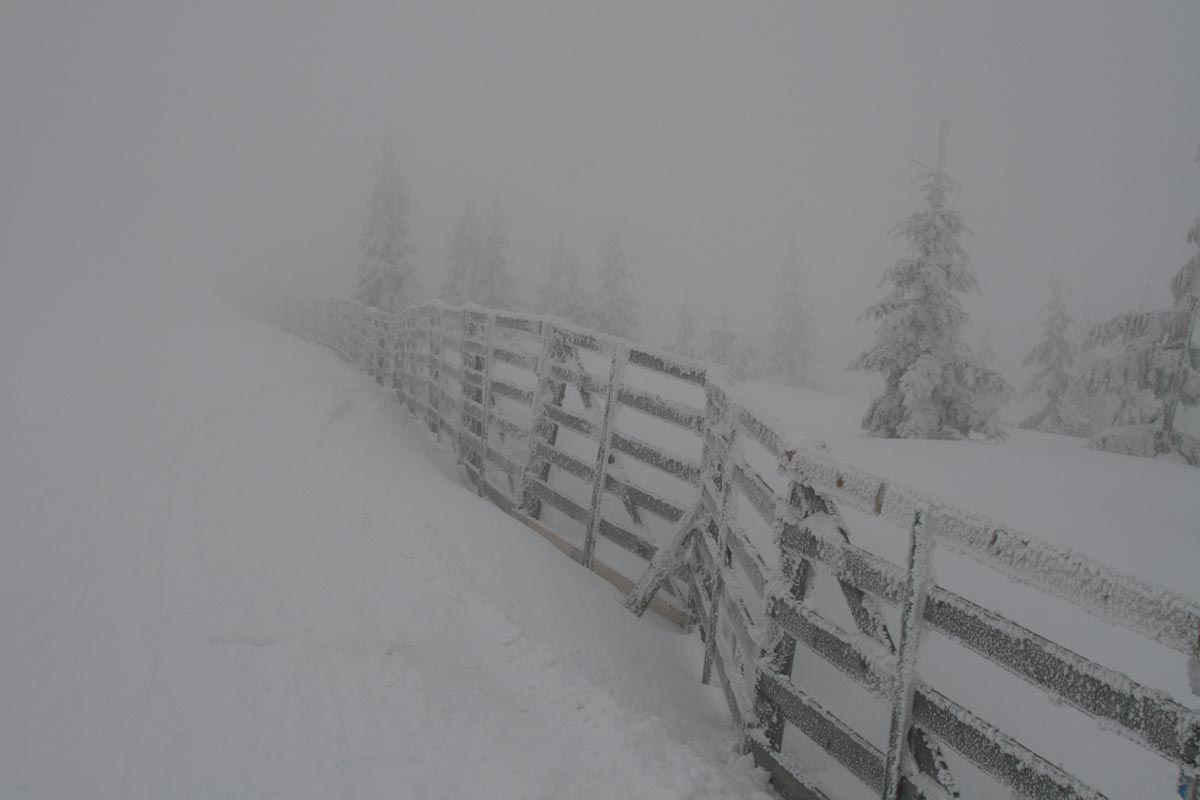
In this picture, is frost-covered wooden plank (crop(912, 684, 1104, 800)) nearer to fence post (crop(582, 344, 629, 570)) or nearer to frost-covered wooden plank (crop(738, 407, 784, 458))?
frost-covered wooden plank (crop(738, 407, 784, 458))

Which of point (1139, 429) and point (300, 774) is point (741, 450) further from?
point (1139, 429)

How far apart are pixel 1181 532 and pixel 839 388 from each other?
75143 millimetres

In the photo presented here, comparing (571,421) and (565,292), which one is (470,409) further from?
(565,292)

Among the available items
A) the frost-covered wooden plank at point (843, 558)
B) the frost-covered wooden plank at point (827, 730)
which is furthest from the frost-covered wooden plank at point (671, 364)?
the frost-covered wooden plank at point (827, 730)

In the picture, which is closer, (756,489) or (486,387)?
(756,489)

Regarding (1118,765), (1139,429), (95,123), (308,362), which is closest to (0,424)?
Result: (308,362)

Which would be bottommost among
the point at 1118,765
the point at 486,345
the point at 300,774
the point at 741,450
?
the point at 300,774

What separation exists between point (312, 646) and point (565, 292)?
31804mm

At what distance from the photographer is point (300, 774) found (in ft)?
9.09

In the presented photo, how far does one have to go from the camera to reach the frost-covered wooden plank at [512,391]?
687cm

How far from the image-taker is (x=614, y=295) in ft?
116

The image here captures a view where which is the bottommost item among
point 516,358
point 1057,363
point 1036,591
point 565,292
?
point 1036,591

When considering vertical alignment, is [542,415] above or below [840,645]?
above

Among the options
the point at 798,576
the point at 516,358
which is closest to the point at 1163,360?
the point at 516,358
